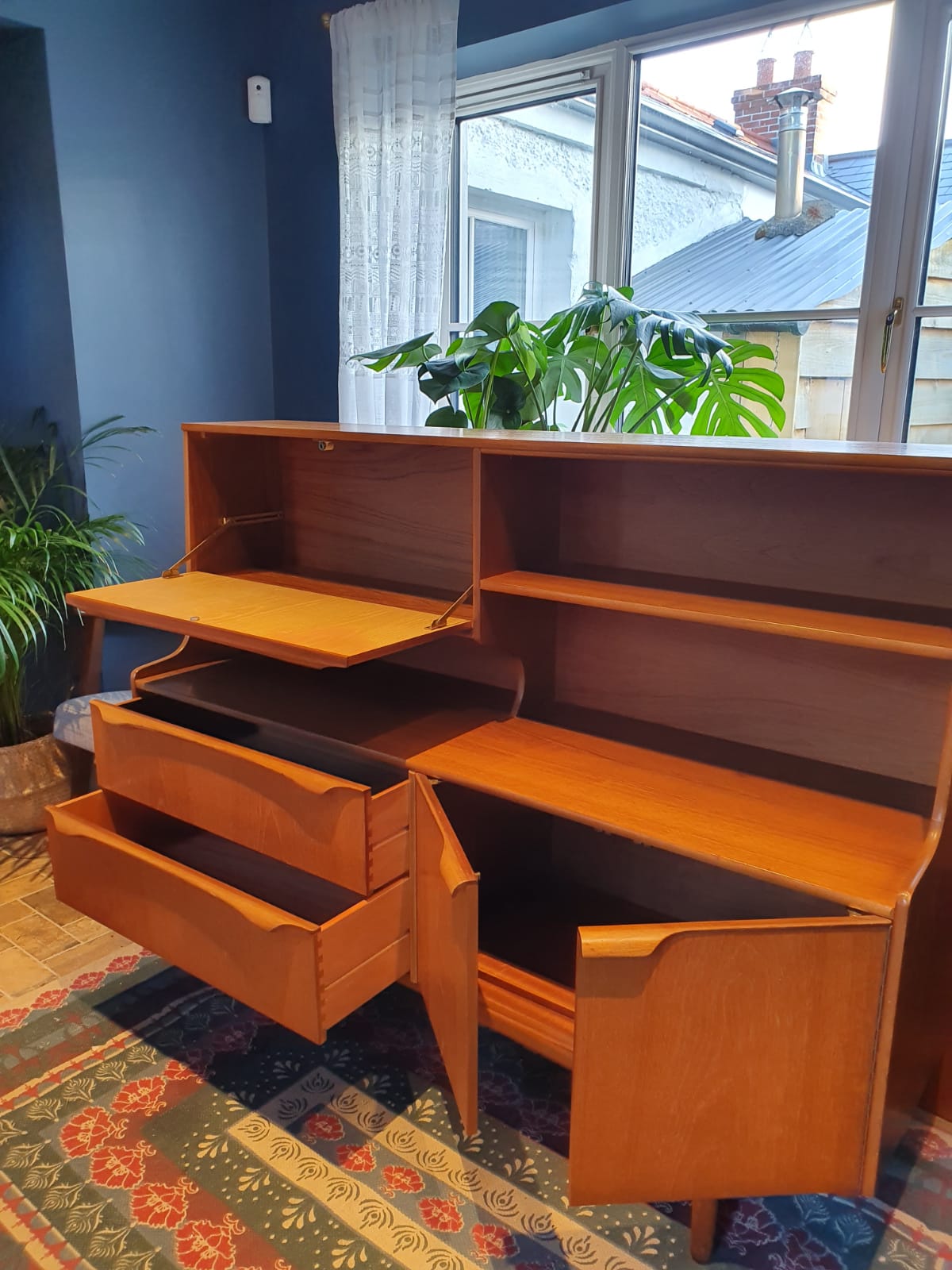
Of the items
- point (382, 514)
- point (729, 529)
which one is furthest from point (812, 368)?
point (382, 514)

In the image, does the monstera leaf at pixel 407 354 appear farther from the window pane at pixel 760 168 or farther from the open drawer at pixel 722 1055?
the open drawer at pixel 722 1055

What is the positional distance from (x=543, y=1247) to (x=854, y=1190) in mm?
421

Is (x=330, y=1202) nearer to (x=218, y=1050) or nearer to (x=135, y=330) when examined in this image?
(x=218, y=1050)

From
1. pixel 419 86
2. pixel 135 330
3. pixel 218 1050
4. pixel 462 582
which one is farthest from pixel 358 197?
pixel 218 1050

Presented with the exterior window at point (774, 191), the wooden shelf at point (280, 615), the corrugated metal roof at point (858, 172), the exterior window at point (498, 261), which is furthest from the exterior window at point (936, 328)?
the wooden shelf at point (280, 615)

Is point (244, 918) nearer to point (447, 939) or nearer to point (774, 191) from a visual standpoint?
point (447, 939)

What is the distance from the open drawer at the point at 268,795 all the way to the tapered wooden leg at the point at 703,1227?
1.94 ft

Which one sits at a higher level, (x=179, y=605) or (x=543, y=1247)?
(x=179, y=605)

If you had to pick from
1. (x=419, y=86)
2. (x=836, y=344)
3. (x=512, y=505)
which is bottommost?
(x=512, y=505)

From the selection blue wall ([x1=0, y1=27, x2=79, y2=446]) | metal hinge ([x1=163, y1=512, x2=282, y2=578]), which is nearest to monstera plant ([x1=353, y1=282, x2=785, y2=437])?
metal hinge ([x1=163, y1=512, x2=282, y2=578])

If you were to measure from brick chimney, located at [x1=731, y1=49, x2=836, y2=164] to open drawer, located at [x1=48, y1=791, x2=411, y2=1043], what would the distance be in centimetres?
210

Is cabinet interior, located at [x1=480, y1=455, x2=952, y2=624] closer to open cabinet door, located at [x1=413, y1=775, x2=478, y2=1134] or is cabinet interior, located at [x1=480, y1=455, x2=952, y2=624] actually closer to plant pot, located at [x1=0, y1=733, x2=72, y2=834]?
open cabinet door, located at [x1=413, y1=775, x2=478, y2=1134]

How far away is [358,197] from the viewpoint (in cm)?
282

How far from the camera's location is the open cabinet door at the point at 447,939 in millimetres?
1177
